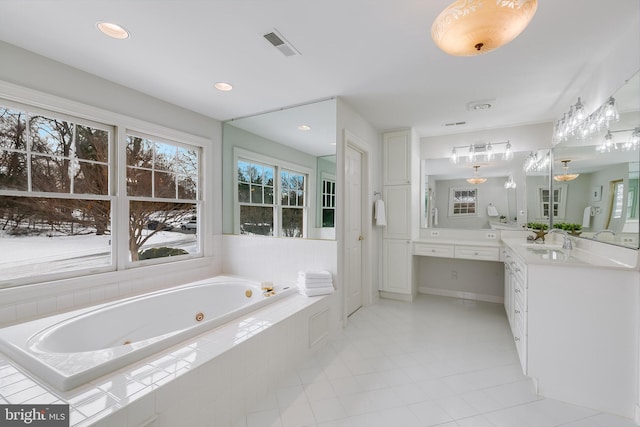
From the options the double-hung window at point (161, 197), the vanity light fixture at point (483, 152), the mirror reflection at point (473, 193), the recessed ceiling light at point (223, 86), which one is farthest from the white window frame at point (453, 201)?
the double-hung window at point (161, 197)

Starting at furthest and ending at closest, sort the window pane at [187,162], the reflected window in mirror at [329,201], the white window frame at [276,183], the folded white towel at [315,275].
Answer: the window pane at [187,162], the white window frame at [276,183], the reflected window in mirror at [329,201], the folded white towel at [315,275]

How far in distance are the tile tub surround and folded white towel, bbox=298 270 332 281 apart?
462mm

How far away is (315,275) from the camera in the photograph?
2.60 meters

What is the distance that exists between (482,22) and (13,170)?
2991 millimetres

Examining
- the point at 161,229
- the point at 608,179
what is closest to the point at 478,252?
the point at 608,179

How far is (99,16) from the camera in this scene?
1.59 m

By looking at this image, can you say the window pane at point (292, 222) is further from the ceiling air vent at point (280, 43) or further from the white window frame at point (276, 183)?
the ceiling air vent at point (280, 43)

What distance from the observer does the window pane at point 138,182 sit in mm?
2609

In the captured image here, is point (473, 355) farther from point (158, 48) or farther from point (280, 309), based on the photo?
point (158, 48)

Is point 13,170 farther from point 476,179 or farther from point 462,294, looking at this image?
point 462,294

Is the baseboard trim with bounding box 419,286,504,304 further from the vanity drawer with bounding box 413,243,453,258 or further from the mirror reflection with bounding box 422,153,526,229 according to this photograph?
the mirror reflection with bounding box 422,153,526,229

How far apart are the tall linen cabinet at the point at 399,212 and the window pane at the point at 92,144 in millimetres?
3212

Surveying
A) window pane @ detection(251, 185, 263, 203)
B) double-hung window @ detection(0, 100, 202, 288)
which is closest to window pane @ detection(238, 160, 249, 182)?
window pane @ detection(251, 185, 263, 203)

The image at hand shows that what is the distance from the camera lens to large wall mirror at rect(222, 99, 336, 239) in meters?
2.81
